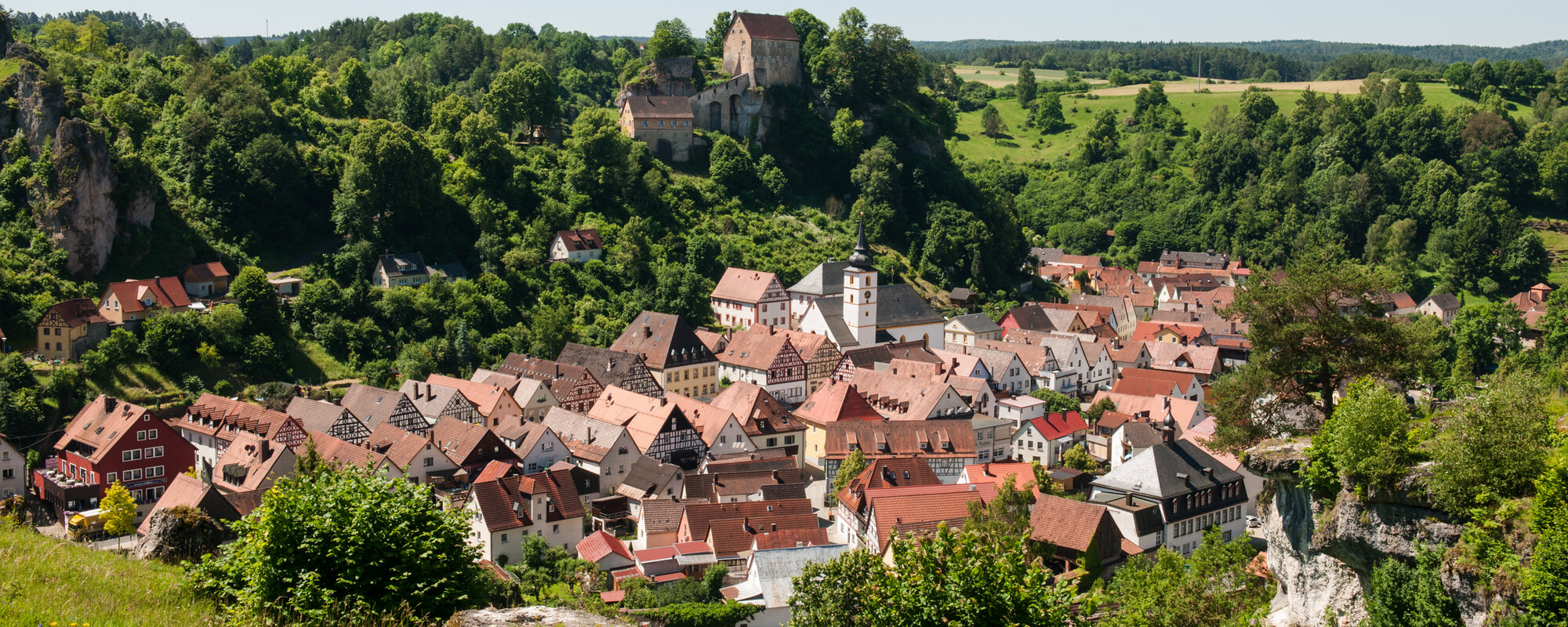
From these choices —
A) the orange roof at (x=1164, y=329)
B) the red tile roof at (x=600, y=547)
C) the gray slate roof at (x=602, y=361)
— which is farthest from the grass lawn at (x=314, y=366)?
the orange roof at (x=1164, y=329)

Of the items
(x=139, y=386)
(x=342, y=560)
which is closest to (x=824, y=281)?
(x=139, y=386)

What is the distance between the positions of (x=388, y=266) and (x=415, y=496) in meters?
48.7

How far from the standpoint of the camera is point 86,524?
3638 cm

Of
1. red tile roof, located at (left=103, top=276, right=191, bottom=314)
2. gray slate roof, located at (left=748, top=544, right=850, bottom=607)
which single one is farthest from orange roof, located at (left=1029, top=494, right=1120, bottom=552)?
red tile roof, located at (left=103, top=276, right=191, bottom=314)

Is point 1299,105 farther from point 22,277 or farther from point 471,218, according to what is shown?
point 22,277

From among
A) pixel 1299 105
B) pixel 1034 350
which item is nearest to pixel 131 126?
pixel 1034 350

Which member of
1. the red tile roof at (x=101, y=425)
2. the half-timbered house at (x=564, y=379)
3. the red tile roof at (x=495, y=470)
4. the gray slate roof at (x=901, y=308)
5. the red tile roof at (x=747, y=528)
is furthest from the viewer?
the gray slate roof at (x=901, y=308)

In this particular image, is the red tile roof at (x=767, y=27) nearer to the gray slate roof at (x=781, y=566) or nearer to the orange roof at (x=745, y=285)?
the orange roof at (x=745, y=285)

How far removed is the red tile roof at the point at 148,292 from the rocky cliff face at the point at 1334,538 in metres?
47.2

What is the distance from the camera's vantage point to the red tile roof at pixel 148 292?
5153 centimetres

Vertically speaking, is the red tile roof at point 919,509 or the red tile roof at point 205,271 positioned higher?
the red tile roof at point 205,271

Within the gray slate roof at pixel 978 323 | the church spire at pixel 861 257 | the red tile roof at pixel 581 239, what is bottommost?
the gray slate roof at pixel 978 323

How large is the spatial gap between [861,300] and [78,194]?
38.3m

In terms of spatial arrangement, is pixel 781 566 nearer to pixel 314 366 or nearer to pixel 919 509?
pixel 919 509
